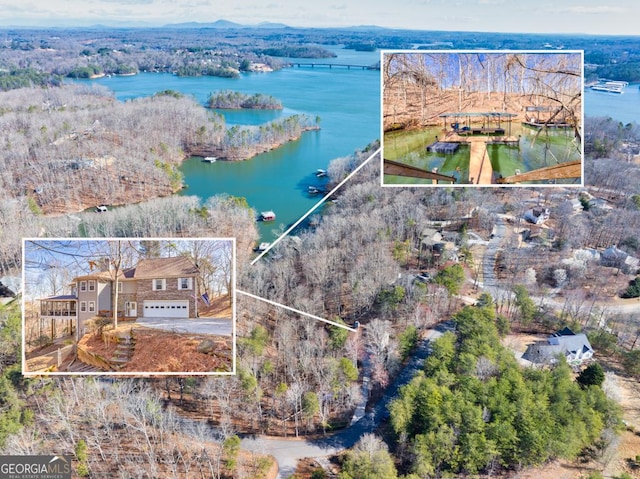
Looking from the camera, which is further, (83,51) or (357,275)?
(83,51)

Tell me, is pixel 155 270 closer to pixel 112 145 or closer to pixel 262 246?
pixel 262 246

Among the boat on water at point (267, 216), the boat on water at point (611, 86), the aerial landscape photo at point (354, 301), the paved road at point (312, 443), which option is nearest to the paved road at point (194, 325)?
the aerial landscape photo at point (354, 301)

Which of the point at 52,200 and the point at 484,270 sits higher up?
the point at 52,200

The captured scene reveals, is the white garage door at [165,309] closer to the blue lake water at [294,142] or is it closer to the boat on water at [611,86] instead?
the blue lake water at [294,142]

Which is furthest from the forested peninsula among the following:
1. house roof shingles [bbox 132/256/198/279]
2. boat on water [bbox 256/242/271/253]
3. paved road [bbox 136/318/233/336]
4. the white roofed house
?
paved road [bbox 136/318/233/336]

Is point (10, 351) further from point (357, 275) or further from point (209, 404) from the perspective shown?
point (357, 275)

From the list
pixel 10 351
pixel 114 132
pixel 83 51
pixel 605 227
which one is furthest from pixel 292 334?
A: pixel 83 51

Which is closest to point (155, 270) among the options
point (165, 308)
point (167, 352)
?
point (165, 308)
